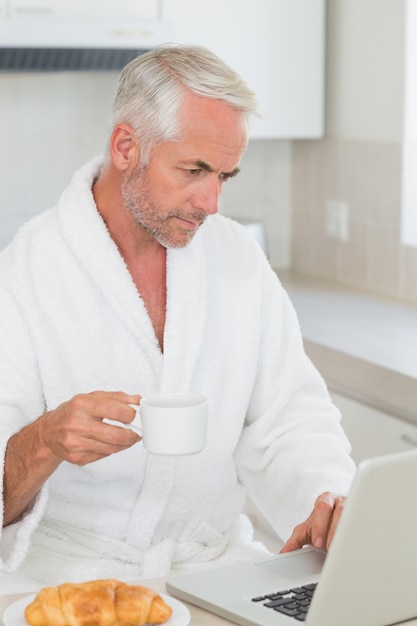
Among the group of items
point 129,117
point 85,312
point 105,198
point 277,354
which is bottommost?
point 277,354

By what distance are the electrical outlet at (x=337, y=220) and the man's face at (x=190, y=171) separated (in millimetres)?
1900

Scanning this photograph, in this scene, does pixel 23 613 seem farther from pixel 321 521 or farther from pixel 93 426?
pixel 321 521

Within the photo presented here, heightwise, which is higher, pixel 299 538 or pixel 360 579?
pixel 360 579

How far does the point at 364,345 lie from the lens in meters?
2.95

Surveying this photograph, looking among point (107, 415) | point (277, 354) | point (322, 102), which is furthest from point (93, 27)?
point (107, 415)

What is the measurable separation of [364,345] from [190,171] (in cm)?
124

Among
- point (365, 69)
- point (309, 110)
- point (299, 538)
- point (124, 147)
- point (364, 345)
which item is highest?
point (124, 147)

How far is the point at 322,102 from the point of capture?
3734 mm

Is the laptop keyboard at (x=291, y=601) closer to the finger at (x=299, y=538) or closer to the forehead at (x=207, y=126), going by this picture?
the finger at (x=299, y=538)

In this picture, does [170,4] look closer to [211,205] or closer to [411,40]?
[411,40]

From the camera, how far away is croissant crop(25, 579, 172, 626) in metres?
1.23

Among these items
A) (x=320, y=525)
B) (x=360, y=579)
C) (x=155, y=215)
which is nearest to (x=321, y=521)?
(x=320, y=525)

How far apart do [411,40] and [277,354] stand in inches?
63.9

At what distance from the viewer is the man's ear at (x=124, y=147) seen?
6.13ft
